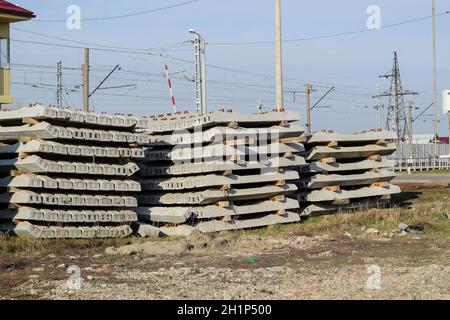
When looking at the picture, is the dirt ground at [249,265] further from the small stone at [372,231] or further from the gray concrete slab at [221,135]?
the gray concrete slab at [221,135]

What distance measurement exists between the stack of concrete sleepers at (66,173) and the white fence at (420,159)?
40.0 metres

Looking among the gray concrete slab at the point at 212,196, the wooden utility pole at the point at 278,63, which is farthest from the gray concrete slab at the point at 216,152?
the wooden utility pole at the point at 278,63

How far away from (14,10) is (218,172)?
27.1 ft

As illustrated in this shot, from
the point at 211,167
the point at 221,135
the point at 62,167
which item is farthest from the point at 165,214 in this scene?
the point at 62,167

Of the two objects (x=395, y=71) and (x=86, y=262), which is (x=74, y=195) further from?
(x=395, y=71)

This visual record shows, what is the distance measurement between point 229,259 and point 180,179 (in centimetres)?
356

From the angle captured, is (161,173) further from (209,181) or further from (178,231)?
(178,231)

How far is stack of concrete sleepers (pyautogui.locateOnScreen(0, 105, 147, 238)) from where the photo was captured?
11891 mm

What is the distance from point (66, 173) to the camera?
12.5 metres

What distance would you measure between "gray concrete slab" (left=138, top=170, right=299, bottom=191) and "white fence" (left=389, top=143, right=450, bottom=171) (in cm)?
3735

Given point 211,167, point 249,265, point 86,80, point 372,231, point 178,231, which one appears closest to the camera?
point 249,265

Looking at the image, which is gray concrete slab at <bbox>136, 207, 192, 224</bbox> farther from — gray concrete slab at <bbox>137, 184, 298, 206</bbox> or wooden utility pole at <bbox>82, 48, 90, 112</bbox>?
wooden utility pole at <bbox>82, 48, 90, 112</bbox>

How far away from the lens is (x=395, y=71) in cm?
7444
